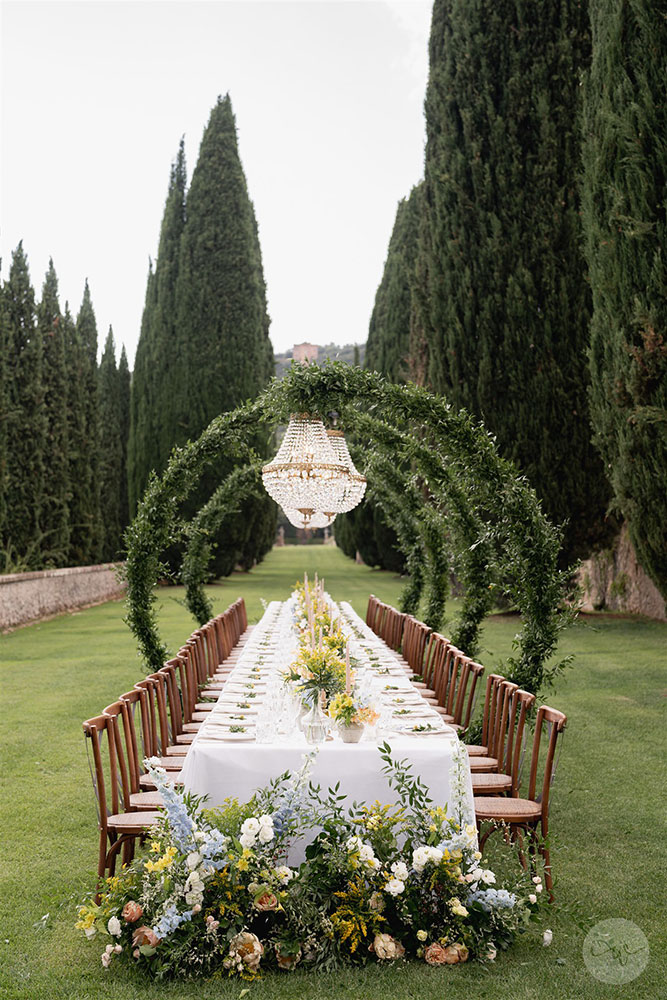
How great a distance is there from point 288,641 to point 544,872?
406 cm

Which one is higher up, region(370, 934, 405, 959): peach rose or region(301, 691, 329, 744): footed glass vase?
region(301, 691, 329, 744): footed glass vase

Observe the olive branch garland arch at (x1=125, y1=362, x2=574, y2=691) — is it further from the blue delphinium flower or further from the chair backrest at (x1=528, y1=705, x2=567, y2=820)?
the blue delphinium flower

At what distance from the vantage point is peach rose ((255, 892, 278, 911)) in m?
3.44

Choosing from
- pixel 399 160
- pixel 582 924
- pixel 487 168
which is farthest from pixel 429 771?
pixel 399 160

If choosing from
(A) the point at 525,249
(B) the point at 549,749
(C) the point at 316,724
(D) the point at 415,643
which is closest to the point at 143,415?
(A) the point at 525,249

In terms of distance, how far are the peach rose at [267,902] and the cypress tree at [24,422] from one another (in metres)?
15.0

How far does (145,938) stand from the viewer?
3.47 metres

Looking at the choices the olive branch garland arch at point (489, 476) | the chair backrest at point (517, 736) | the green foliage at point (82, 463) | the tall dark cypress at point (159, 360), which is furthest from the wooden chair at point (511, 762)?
the tall dark cypress at point (159, 360)

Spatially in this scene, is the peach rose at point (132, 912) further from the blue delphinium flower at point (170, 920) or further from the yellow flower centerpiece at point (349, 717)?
the yellow flower centerpiece at point (349, 717)

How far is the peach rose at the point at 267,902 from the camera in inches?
136

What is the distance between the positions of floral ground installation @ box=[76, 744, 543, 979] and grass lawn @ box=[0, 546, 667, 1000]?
4.4 inches

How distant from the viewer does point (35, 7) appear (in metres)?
10.1

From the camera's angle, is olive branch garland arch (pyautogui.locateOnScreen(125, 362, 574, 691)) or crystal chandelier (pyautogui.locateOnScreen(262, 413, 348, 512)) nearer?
olive branch garland arch (pyautogui.locateOnScreen(125, 362, 574, 691))

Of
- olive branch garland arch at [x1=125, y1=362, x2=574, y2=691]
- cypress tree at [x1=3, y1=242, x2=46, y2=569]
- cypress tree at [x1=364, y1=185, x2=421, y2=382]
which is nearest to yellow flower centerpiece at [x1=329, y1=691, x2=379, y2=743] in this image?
olive branch garland arch at [x1=125, y1=362, x2=574, y2=691]
